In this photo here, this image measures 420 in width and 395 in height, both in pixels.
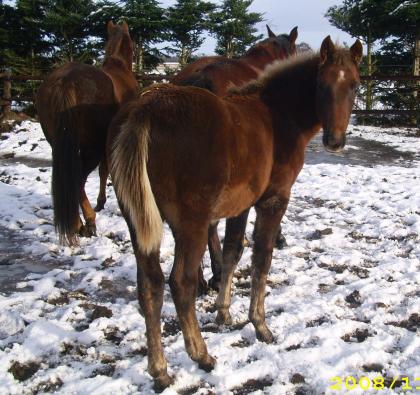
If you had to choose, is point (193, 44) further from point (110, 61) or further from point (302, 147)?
point (302, 147)

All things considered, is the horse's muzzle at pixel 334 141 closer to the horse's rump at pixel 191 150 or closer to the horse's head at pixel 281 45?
the horse's rump at pixel 191 150

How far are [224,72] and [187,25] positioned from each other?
51.6 feet

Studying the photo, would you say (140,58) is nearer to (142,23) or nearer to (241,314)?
(142,23)

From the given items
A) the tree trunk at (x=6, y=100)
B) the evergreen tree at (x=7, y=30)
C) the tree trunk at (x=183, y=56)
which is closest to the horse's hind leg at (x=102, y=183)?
the tree trunk at (x=6, y=100)

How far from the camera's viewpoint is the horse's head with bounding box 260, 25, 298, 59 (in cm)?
467

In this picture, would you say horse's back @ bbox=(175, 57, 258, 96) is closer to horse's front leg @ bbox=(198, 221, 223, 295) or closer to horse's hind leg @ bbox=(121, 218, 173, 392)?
horse's front leg @ bbox=(198, 221, 223, 295)

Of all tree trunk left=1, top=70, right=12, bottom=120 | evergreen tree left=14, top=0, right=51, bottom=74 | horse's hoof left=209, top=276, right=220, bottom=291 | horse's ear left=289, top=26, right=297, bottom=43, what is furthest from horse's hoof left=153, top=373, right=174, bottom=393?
evergreen tree left=14, top=0, right=51, bottom=74

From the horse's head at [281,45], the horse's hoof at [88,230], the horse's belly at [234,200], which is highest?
the horse's head at [281,45]

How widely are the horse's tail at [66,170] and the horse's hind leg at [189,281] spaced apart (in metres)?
1.51

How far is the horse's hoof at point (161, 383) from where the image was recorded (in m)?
2.17

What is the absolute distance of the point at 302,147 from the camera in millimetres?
2828

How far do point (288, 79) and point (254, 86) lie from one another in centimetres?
25

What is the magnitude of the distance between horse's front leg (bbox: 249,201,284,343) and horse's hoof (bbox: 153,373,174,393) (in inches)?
28.8

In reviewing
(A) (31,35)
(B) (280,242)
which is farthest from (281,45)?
(A) (31,35)
